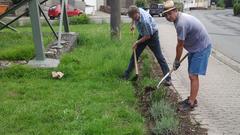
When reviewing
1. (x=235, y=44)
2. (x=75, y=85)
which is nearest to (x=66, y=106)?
(x=75, y=85)

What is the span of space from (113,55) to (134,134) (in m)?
5.56

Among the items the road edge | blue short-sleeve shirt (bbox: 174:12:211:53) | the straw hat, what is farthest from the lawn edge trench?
the road edge

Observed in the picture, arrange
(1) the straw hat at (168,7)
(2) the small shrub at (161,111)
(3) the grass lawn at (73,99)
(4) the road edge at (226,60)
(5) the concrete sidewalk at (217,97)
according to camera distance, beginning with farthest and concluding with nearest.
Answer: (4) the road edge at (226,60) → (1) the straw hat at (168,7) → (5) the concrete sidewalk at (217,97) → (2) the small shrub at (161,111) → (3) the grass lawn at (73,99)

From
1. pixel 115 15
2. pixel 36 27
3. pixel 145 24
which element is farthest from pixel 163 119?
pixel 115 15

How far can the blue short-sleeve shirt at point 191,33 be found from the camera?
7.05 m

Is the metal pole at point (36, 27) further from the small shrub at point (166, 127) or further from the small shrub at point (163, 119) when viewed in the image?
the small shrub at point (166, 127)

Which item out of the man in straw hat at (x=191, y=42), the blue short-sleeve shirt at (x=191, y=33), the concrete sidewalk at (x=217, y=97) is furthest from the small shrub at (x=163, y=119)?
the blue short-sleeve shirt at (x=191, y=33)

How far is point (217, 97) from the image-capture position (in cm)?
839

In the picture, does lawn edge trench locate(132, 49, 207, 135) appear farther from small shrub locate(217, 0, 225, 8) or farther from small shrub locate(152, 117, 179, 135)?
small shrub locate(217, 0, 225, 8)

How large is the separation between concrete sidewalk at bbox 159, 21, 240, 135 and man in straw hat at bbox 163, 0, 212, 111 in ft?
1.32

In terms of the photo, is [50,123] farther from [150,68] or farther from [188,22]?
[150,68]

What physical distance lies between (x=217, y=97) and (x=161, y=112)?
7.36 ft

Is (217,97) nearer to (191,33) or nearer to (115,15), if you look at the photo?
(191,33)

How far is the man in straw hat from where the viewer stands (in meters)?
7.04
